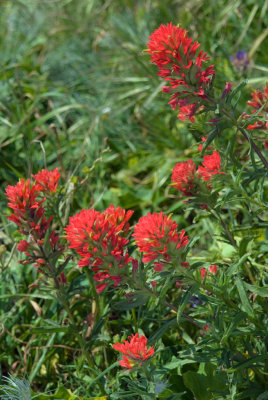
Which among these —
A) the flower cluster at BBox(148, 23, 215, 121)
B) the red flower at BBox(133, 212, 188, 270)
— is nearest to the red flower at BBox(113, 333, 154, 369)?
the red flower at BBox(133, 212, 188, 270)

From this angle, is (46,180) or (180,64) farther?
(46,180)

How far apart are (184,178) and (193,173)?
4cm

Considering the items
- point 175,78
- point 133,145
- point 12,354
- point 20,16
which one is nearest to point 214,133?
point 175,78

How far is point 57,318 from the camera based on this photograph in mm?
1919

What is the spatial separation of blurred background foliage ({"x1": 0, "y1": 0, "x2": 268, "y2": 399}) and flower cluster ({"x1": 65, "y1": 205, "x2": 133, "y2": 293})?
39cm

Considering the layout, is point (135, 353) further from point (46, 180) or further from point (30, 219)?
point (46, 180)

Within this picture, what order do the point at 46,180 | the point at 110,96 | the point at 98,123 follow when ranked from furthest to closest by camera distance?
1. the point at 110,96
2. the point at 98,123
3. the point at 46,180

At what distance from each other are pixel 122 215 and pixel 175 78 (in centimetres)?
38

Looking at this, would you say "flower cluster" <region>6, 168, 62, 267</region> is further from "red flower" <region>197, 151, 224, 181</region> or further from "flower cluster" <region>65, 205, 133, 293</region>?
"red flower" <region>197, 151, 224, 181</region>

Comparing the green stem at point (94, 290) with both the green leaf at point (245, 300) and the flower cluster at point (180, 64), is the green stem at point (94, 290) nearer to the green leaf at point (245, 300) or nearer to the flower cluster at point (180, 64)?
the green leaf at point (245, 300)

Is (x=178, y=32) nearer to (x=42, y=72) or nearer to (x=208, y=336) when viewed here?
(x=208, y=336)

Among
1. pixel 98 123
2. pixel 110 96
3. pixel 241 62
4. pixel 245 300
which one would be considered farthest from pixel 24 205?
pixel 110 96

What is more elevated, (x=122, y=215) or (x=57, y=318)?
(x=122, y=215)

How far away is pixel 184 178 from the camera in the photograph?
1.46m
